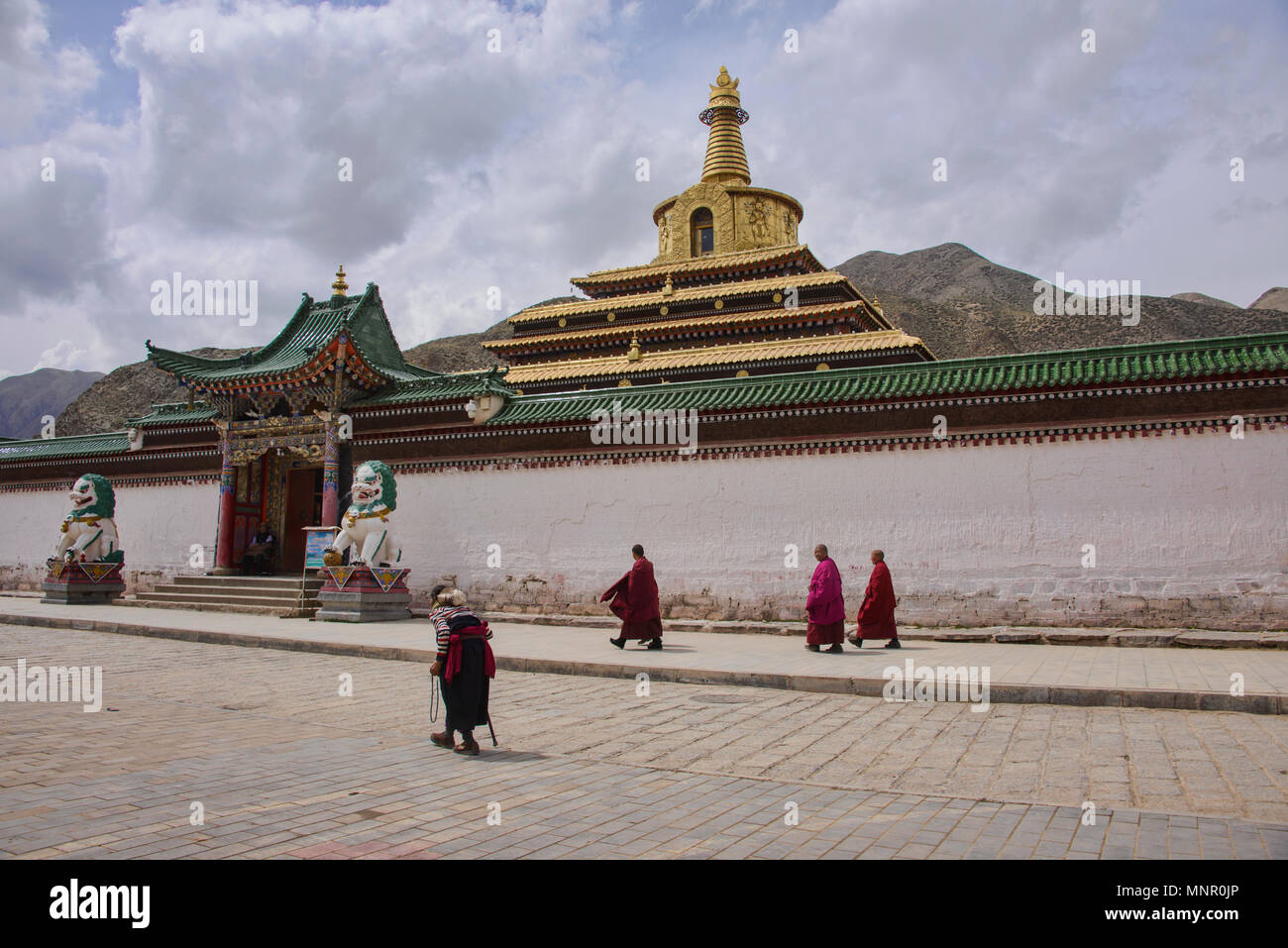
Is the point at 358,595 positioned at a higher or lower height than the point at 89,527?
lower

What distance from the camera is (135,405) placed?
2275 inches

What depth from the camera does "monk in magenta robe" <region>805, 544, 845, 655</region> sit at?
11.4m

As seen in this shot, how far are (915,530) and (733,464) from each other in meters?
3.27

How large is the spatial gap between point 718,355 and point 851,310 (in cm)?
332

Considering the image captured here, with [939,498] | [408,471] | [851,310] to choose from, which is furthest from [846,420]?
[408,471]

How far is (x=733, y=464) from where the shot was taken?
15.2m

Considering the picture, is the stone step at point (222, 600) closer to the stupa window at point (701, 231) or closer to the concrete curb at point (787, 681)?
the concrete curb at point (787, 681)

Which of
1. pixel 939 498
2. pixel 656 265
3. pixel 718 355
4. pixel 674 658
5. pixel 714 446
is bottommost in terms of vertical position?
pixel 674 658

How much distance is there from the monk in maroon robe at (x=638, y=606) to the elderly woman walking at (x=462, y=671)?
19.4 feet

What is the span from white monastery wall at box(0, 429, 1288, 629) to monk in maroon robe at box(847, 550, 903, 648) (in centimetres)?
194

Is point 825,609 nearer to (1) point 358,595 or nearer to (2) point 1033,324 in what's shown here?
(1) point 358,595

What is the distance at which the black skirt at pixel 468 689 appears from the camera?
20.3 feet

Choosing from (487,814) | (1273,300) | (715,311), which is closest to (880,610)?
(487,814)
